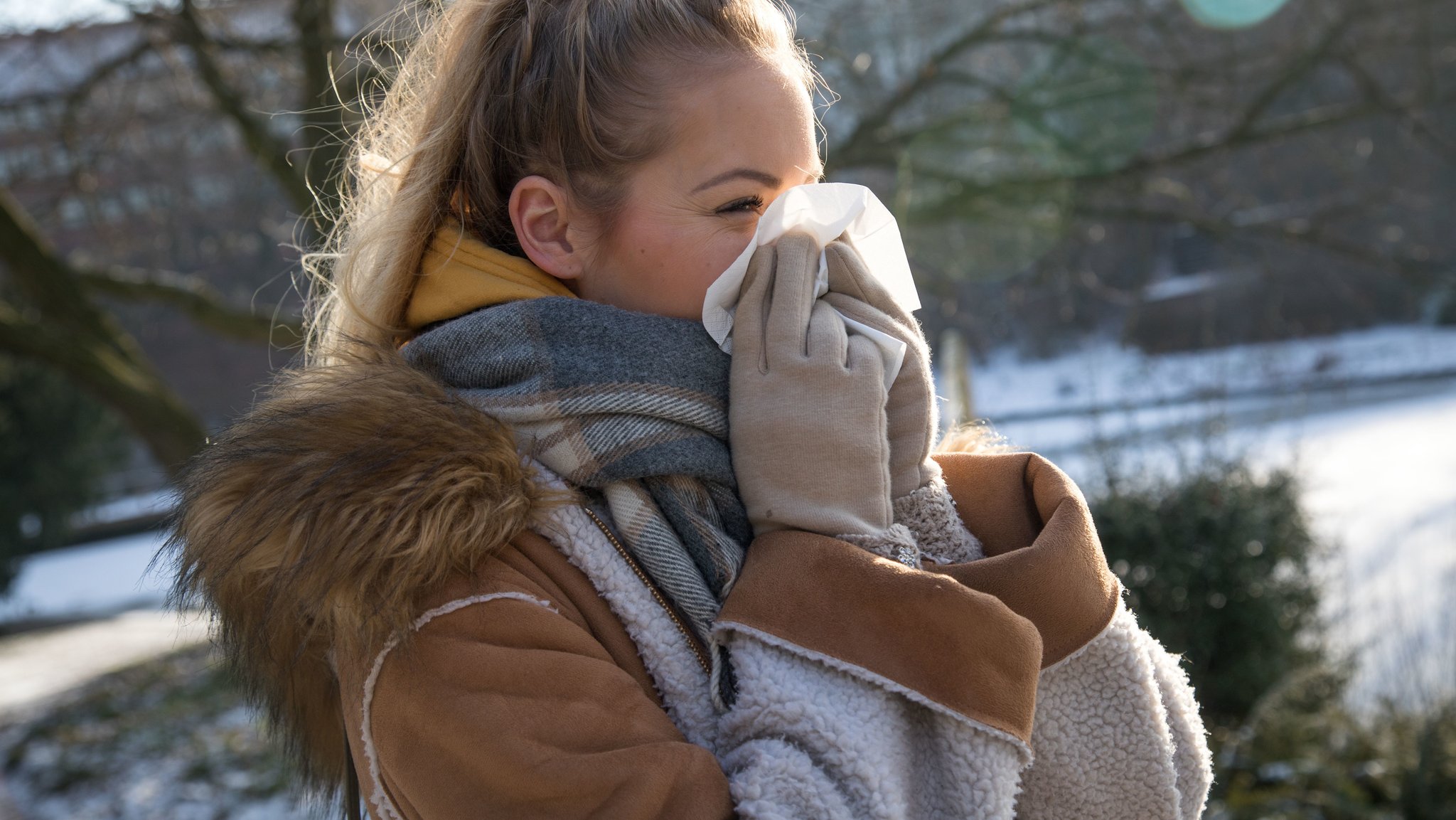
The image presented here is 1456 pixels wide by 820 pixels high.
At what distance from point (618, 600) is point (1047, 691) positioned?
499 mm

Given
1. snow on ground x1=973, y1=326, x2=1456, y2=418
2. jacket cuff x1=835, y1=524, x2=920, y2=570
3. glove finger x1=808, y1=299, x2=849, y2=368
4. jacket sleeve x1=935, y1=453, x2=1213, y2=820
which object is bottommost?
snow on ground x1=973, y1=326, x2=1456, y2=418

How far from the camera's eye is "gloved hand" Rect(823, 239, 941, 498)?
1257 mm

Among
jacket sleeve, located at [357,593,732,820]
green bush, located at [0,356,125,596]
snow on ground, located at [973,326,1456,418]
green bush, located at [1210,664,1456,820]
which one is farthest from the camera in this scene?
snow on ground, located at [973,326,1456,418]

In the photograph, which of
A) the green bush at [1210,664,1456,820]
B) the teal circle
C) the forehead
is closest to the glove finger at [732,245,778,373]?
the forehead

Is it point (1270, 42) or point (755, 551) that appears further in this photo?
point (1270, 42)

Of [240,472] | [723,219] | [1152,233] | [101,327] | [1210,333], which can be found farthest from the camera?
[1152,233]

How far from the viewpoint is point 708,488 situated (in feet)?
4.08

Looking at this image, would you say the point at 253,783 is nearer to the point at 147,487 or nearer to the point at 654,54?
the point at 654,54

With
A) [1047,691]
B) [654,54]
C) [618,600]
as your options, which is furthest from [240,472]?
[1047,691]

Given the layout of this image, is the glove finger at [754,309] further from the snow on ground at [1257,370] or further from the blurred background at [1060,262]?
the snow on ground at [1257,370]

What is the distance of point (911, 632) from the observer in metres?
1.10

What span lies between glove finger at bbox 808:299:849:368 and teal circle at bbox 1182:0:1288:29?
5568 mm

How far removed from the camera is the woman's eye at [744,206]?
1.32 meters

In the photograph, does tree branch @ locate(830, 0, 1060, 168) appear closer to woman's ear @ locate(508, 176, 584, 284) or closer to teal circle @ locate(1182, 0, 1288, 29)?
teal circle @ locate(1182, 0, 1288, 29)
